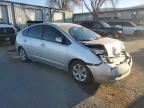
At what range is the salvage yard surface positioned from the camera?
4301 millimetres

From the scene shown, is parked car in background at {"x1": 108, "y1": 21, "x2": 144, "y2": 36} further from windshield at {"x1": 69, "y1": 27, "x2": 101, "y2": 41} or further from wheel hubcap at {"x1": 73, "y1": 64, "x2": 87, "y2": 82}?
wheel hubcap at {"x1": 73, "y1": 64, "x2": 87, "y2": 82}

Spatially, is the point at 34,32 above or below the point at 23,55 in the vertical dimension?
above

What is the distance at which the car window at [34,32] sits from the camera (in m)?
6.92

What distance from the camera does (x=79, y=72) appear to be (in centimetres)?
543

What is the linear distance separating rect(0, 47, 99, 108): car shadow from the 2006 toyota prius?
34 cm

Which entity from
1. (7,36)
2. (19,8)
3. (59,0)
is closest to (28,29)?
(7,36)

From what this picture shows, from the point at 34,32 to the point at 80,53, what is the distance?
2578 mm

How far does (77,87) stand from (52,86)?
2.11ft

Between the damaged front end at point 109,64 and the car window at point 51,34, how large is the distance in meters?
1.12

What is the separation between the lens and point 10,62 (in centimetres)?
805

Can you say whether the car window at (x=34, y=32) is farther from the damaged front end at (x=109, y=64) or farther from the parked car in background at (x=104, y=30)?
the parked car in background at (x=104, y=30)

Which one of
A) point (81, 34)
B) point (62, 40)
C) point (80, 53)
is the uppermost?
point (81, 34)

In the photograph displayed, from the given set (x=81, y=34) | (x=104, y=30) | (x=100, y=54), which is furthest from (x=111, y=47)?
(x=104, y=30)

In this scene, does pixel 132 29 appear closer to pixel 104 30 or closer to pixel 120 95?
pixel 104 30
